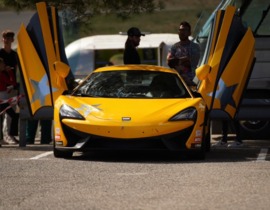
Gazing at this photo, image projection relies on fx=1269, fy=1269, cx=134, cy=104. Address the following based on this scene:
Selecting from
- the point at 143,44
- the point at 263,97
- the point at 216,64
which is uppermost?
the point at 216,64

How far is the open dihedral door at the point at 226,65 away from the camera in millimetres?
16781

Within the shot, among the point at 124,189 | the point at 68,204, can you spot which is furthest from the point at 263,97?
the point at 68,204

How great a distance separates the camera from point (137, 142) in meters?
14.8

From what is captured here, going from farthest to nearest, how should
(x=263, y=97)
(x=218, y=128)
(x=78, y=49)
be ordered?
(x=78, y=49) → (x=218, y=128) → (x=263, y=97)

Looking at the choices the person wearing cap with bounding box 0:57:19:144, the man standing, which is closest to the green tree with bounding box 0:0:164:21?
the person wearing cap with bounding box 0:57:19:144

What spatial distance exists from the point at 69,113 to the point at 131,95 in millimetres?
1061

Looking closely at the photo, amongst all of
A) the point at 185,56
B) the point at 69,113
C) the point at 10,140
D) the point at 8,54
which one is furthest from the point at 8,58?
the point at 69,113

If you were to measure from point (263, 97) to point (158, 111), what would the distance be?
4.57m

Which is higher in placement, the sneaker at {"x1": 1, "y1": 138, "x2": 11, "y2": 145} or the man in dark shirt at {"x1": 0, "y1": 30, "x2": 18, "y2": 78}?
the man in dark shirt at {"x1": 0, "y1": 30, "x2": 18, "y2": 78}

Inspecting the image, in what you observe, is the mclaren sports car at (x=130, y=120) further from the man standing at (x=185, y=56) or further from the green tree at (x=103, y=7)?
the green tree at (x=103, y=7)

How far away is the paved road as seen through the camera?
35.4 feet

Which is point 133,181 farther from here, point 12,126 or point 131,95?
point 12,126

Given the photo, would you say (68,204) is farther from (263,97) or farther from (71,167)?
(263,97)

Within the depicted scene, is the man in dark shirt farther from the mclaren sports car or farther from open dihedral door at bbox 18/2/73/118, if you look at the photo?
the mclaren sports car
